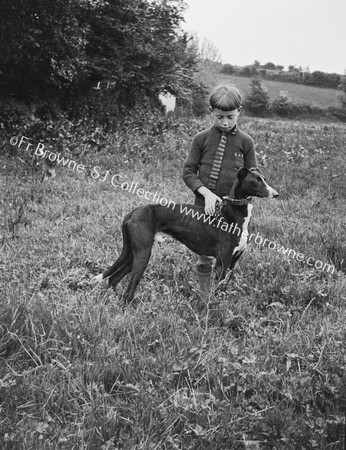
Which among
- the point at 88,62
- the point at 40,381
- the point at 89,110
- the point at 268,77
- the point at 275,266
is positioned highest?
the point at 268,77

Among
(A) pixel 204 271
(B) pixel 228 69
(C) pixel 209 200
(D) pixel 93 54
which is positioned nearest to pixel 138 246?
(C) pixel 209 200

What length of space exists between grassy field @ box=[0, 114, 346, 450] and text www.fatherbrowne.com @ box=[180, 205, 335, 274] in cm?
12

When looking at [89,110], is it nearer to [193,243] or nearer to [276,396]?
[193,243]

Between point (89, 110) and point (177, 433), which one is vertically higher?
point (89, 110)

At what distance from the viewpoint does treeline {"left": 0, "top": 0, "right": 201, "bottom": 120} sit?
35.8 feet

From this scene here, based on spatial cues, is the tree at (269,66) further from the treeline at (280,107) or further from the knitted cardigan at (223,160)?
the knitted cardigan at (223,160)

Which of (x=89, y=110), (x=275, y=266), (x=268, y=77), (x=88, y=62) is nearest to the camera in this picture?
(x=275, y=266)

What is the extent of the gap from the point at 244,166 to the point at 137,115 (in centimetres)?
1130

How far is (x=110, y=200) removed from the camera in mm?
8406

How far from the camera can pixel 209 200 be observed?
4.36 m

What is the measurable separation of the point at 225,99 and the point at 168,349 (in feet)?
8.03

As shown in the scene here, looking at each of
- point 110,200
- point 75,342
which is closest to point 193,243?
point 75,342

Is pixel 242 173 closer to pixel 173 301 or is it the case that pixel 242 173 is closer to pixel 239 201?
pixel 239 201

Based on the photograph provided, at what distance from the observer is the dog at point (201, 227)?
14.3 ft
